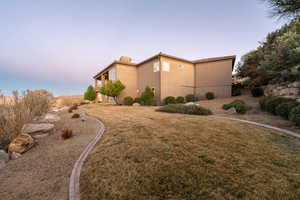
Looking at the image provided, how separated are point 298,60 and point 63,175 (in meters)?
12.4

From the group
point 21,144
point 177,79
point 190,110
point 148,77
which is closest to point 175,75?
point 177,79

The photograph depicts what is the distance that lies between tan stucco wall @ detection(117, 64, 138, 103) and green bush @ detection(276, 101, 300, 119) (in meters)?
14.7

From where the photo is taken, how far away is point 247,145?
10.3 feet

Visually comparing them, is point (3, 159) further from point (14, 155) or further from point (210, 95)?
point (210, 95)

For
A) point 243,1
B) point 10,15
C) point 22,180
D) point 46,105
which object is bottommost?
point 22,180

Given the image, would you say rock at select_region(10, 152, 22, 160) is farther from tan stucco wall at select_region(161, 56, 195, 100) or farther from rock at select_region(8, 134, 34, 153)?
tan stucco wall at select_region(161, 56, 195, 100)

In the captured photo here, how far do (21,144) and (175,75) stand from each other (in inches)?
566

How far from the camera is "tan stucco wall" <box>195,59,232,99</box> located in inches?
590

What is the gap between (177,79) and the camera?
596 inches

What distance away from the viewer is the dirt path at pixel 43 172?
6.55 ft

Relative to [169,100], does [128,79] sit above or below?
above

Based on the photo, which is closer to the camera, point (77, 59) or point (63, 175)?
point (63, 175)

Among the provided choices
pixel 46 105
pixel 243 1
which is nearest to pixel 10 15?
pixel 46 105

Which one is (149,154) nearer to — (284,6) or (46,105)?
(46,105)
